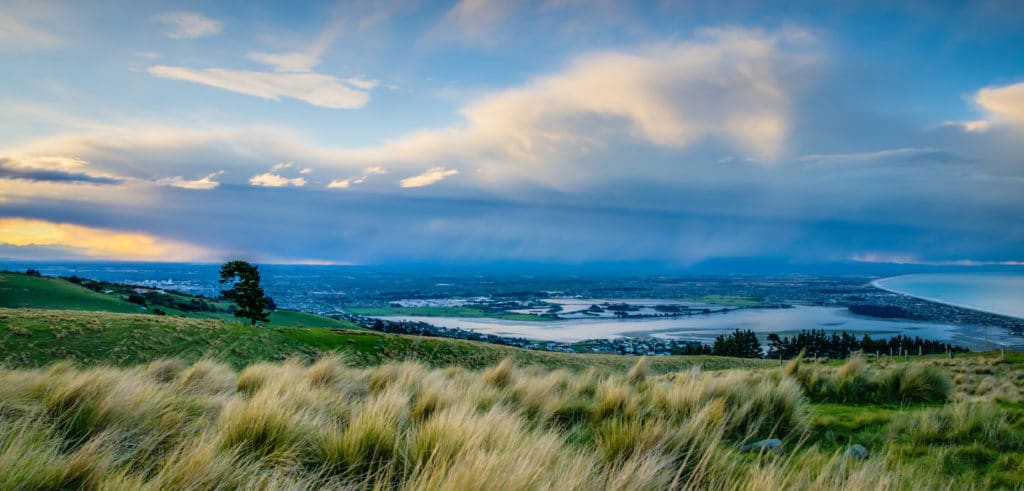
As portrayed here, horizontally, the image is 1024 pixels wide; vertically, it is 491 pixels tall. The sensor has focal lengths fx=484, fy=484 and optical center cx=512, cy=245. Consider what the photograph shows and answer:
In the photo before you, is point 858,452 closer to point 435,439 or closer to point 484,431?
point 484,431

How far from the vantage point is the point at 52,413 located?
3.77 metres

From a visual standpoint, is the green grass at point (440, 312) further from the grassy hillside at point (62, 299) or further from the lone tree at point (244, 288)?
the lone tree at point (244, 288)

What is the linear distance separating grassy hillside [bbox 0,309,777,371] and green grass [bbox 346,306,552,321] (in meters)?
58.9

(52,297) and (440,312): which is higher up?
(52,297)

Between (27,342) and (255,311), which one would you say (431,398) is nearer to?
(27,342)

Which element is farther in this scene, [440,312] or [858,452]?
[440,312]

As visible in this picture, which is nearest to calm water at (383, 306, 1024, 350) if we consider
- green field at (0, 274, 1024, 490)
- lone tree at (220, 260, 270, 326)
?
lone tree at (220, 260, 270, 326)

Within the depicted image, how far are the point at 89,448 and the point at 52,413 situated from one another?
173cm

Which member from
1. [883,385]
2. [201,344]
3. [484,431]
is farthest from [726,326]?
[484,431]

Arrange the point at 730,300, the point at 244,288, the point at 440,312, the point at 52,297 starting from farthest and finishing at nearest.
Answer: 1. the point at 730,300
2. the point at 440,312
3. the point at 52,297
4. the point at 244,288

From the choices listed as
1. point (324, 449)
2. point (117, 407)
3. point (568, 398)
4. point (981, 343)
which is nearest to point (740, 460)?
point (568, 398)

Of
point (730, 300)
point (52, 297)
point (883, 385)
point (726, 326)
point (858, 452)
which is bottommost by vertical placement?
point (726, 326)

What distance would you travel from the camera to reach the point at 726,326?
78312mm

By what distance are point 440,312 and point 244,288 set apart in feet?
220
